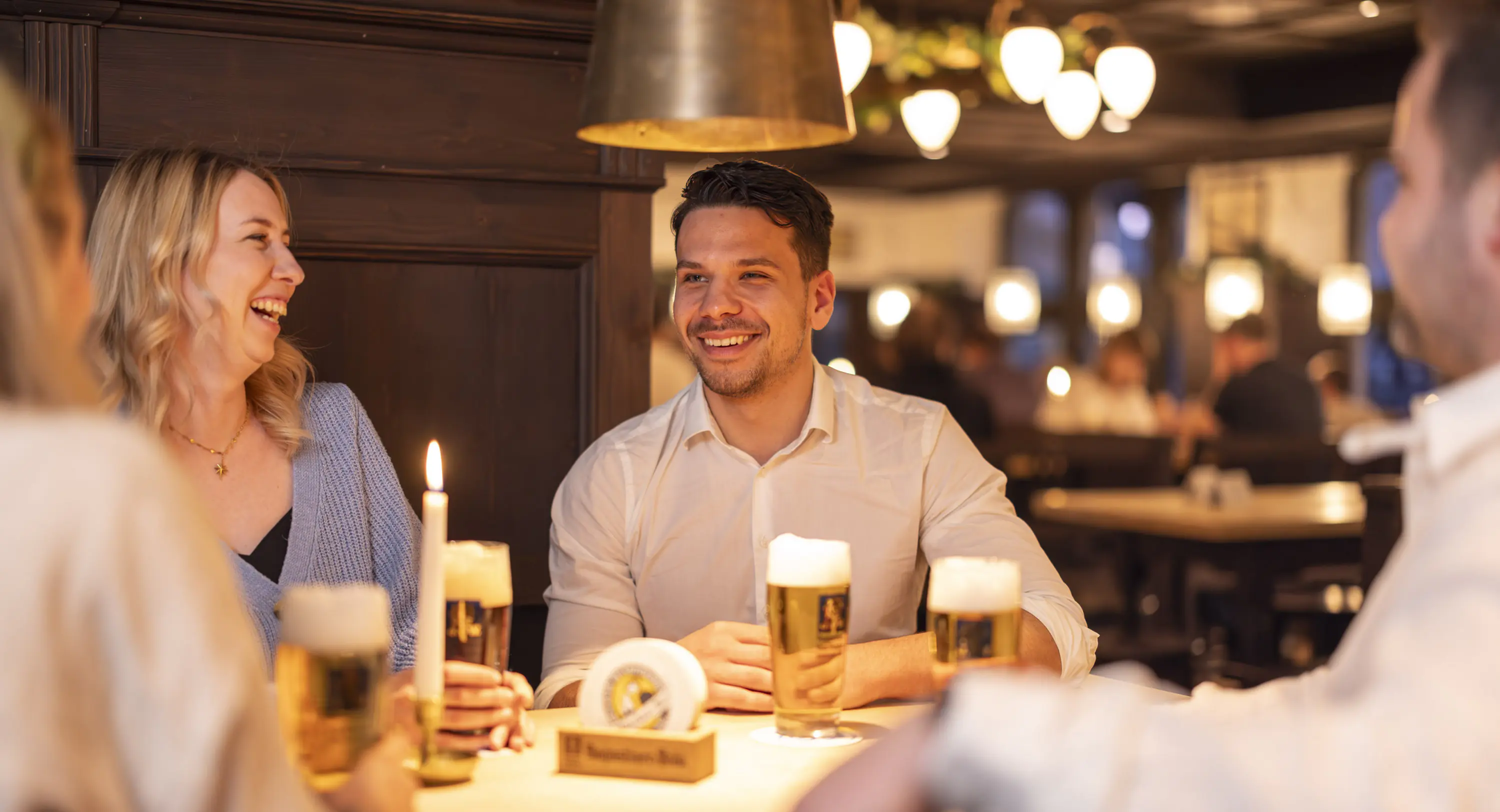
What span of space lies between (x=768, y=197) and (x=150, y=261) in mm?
959

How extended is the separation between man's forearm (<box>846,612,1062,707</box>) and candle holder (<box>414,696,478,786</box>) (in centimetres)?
48

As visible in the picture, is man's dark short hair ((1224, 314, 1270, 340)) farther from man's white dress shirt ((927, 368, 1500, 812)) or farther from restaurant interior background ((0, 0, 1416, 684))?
man's white dress shirt ((927, 368, 1500, 812))

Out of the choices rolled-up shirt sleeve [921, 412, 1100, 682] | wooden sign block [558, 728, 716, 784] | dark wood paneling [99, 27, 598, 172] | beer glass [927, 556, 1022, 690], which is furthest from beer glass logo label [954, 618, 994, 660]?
dark wood paneling [99, 27, 598, 172]

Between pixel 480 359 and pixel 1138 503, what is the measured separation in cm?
318

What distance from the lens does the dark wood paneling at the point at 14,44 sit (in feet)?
7.23

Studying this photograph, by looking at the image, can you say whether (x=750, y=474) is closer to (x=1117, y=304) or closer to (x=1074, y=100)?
(x=1074, y=100)

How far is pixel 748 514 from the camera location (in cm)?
218

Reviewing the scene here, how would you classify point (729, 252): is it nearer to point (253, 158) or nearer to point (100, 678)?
point (253, 158)

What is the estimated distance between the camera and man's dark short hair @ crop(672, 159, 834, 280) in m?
2.19

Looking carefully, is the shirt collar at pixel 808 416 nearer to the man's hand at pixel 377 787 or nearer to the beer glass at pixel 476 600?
the beer glass at pixel 476 600

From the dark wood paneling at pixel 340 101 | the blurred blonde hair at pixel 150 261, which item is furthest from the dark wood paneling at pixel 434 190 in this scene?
the blurred blonde hair at pixel 150 261

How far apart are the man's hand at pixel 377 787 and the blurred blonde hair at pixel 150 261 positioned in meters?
1.17

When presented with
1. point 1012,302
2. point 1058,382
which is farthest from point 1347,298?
point 1058,382

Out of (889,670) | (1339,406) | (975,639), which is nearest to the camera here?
(975,639)
